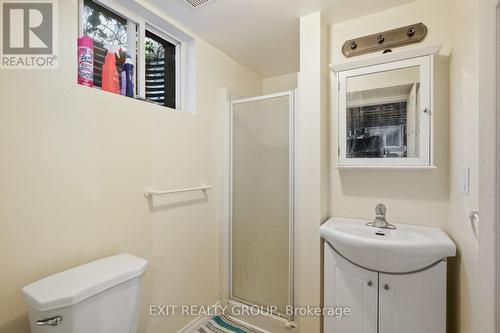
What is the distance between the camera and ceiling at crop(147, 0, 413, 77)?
1.45 m

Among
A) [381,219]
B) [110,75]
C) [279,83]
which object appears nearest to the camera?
[110,75]

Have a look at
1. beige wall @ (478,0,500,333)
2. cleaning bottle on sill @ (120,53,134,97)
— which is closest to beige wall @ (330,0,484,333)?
beige wall @ (478,0,500,333)

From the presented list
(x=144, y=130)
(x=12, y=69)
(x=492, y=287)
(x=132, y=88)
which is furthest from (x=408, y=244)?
(x=12, y=69)

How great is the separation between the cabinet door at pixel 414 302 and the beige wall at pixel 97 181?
1263mm

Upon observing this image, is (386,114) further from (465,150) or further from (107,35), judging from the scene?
(107,35)

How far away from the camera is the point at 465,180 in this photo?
1047 mm

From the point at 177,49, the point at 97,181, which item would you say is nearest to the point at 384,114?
the point at 177,49

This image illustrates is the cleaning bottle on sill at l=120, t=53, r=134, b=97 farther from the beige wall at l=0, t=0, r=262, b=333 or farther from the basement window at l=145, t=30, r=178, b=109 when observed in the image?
the basement window at l=145, t=30, r=178, b=109

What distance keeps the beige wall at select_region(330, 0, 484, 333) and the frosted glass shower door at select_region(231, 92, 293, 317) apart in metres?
Result: 0.36

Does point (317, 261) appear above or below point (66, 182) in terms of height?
below

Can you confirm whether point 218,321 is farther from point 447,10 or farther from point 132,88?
point 447,10

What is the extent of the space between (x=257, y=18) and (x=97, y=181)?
4.57ft

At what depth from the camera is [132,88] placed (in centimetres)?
144

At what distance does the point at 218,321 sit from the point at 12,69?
79.8 inches
